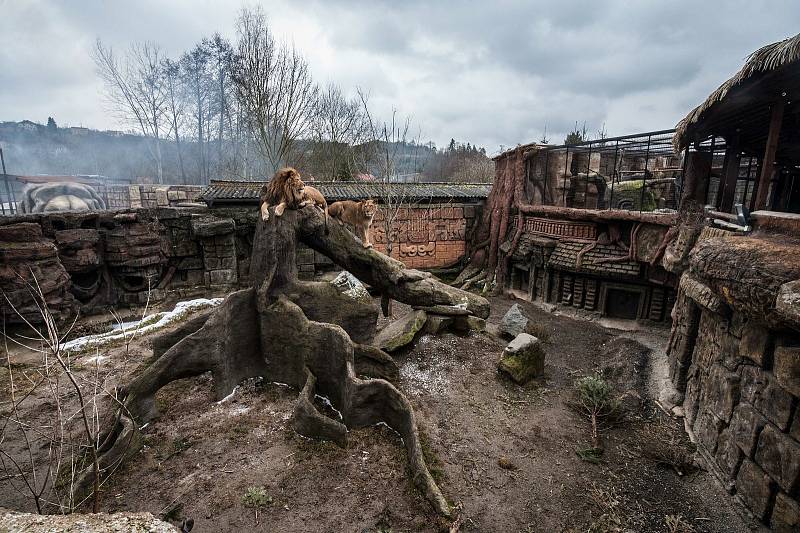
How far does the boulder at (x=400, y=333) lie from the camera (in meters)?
7.06

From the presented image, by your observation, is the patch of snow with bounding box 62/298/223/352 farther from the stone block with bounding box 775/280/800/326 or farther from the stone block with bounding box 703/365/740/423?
the stone block with bounding box 703/365/740/423

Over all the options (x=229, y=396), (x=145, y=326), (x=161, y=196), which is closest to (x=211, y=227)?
(x=145, y=326)

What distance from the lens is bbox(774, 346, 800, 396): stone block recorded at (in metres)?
3.83

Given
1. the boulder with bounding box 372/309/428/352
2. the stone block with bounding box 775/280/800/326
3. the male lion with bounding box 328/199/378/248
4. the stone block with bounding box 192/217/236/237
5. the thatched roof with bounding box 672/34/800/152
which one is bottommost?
the boulder with bounding box 372/309/428/352

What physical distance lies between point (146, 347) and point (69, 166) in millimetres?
29458

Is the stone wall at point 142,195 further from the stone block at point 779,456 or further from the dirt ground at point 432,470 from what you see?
the stone block at point 779,456

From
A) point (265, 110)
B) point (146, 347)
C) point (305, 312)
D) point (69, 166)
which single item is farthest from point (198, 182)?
point (305, 312)

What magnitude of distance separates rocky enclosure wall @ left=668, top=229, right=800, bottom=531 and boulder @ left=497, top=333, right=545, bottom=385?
251 cm

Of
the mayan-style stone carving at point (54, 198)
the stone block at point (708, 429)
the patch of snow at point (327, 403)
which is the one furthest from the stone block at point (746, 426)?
the mayan-style stone carving at point (54, 198)

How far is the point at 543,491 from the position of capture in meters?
4.77

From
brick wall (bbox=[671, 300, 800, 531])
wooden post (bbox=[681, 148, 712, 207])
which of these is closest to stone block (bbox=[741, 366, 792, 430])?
brick wall (bbox=[671, 300, 800, 531])

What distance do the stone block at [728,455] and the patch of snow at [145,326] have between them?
8982 mm

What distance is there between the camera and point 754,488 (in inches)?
173

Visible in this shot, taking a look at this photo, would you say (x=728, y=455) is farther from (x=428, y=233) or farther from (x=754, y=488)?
(x=428, y=233)
